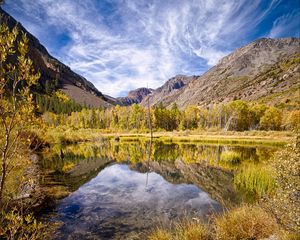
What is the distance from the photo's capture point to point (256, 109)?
3511 inches

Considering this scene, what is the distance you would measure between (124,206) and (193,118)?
94.2 meters

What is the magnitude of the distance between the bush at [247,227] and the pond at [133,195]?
10.8 ft

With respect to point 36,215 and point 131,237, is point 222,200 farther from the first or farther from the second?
point 36,215

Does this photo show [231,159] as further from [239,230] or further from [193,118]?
[193,118]

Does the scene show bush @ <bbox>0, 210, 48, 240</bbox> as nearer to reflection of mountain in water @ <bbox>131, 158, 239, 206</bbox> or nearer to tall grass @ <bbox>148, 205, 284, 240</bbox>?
tall grass @ <bbox>148, 205, 284, 240</bbox>

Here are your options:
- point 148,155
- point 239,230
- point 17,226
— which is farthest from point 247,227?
point 148,155

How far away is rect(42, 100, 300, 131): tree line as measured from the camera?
83062 mm

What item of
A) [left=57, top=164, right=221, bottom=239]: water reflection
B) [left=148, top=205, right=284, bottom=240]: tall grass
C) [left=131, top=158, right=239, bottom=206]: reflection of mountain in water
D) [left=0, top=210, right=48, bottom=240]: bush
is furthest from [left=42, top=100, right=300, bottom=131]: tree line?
[left=0, top=210, right=48, bottom=240]: bush

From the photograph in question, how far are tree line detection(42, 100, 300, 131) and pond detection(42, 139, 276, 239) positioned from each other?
62.2 metres

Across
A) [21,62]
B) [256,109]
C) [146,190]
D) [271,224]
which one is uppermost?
[256,109]

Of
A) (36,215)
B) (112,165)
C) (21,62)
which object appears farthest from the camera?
(112,165)

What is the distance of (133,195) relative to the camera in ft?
51.1

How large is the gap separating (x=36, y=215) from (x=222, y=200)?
406 inches

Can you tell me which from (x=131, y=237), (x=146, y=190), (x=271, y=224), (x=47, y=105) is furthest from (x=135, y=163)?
(x=47, y=105)
